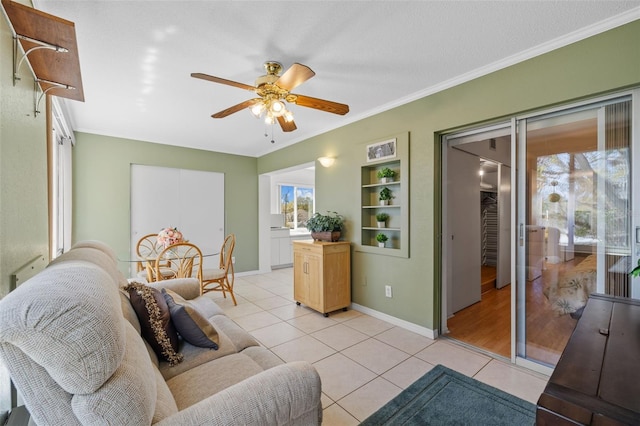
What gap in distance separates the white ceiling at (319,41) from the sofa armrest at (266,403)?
1.97 metres

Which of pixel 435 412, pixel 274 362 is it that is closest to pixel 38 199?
pixel 274 362

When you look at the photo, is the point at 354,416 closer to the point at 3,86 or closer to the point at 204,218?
the point at 3,86

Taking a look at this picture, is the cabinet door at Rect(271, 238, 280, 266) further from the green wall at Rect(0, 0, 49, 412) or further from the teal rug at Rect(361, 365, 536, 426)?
the green wall at Rect(0, 0, 49, 412)

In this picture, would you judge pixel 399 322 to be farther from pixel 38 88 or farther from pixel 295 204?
pixel 295 204

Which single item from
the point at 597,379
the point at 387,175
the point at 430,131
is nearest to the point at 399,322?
the point at 387,175

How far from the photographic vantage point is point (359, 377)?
7.20 feet

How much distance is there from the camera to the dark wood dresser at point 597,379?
0.69 m

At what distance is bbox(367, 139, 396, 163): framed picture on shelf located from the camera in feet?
10.4

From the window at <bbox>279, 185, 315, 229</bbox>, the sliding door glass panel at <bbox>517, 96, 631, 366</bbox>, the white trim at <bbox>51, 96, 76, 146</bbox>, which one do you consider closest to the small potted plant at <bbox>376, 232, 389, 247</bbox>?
the sliding door glass panel at <bbox>517, 96, 631, 366</bbox>

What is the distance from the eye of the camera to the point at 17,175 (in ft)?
4.15

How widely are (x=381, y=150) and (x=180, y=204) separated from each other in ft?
12.0

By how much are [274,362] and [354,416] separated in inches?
26.9

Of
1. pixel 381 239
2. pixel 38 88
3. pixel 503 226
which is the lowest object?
pixel 381 239

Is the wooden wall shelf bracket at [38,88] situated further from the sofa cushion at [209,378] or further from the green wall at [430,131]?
the green wall at [430,131]
